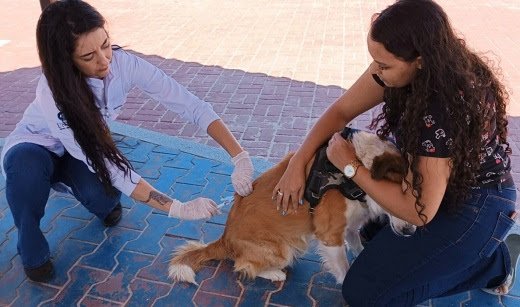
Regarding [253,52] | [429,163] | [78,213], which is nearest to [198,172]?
[78,213]

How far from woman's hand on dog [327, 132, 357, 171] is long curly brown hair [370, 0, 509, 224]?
0.33 m

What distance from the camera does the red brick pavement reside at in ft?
17.7

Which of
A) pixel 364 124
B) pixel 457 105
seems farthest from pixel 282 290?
pixel 364 124

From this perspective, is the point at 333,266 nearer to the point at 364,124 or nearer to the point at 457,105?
the point at 457,105

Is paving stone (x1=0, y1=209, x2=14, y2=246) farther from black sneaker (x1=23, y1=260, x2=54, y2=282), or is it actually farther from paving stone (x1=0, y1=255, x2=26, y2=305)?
black sneaker (x1=23, y1=260, x2=54, y2=282)

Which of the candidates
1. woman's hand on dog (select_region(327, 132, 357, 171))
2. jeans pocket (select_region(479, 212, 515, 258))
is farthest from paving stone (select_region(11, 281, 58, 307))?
jeans pocket (select_region(479, 212, 515, 258))

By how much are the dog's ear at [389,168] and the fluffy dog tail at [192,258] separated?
1.13 m

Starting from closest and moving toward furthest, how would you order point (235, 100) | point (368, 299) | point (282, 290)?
point (368, 299), point (282, 290), point (235, 100)

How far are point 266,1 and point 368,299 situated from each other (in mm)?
10806

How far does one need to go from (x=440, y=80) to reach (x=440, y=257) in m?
1.02

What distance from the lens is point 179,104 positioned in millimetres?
3135

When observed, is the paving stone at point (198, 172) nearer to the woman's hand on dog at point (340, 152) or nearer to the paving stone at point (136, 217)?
the paving stone at point (136, 217)

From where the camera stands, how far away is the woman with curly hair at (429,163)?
1.96 metres

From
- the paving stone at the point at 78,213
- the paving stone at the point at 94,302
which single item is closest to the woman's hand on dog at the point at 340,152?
the paving stone at the point at 94,302
